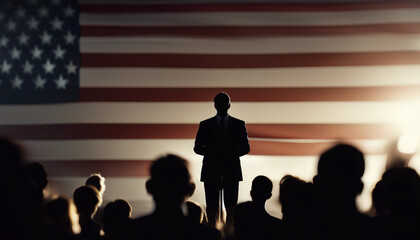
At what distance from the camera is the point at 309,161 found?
5660 mm

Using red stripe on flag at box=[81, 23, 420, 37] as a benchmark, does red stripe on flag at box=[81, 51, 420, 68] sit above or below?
below

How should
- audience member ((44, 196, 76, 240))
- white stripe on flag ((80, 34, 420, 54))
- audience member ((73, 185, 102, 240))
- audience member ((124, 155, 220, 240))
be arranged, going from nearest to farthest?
audience member ((124, 155, 220, 240)), audience member ((44, 196, 76, 240)), audience member ((73, 185, 102, 240)), white stripe on flag ((80, 34, 420, 54))

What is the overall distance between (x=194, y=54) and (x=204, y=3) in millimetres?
567

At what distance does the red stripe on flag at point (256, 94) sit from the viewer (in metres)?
5.62

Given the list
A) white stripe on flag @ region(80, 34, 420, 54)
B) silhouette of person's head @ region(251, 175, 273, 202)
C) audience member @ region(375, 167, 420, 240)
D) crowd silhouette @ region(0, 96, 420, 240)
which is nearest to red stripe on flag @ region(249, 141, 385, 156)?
white stripe on flag @ region(80, 34, 420, 54)

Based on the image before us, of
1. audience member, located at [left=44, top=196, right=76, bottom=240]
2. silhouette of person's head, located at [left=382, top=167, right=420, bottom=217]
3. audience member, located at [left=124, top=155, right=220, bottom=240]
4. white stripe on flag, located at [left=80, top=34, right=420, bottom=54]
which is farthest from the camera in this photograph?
white stripe on flag, located at [left=80, top=34, right=420, bottom=54]

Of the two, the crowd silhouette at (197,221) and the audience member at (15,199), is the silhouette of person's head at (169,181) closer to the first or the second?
the crowd silhouette at (197,221)

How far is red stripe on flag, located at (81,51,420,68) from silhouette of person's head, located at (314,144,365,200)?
4.22 metres

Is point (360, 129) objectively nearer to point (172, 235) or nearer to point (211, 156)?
point (211, 156)

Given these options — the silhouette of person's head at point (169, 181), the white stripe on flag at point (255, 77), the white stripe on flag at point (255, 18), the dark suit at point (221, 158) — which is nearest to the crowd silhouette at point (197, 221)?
the silhouette of person's head at point (169, 181)

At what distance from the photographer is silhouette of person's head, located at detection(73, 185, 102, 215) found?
2.40 meters

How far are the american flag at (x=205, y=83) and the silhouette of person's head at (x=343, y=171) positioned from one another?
13.2 ft

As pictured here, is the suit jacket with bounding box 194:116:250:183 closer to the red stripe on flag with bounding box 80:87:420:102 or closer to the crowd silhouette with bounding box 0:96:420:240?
the crowd silhouette with bounding box 0:96:420:240

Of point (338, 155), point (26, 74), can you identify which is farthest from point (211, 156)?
point (26, 74)
